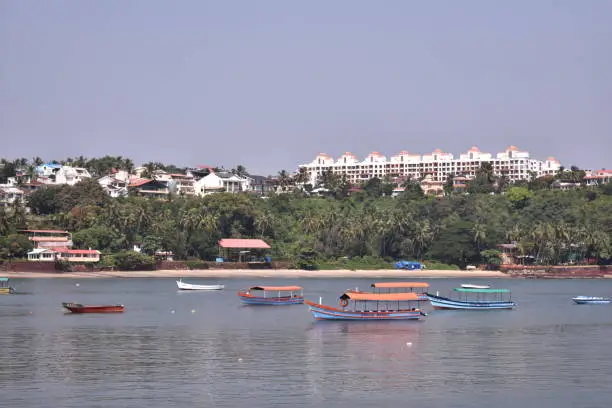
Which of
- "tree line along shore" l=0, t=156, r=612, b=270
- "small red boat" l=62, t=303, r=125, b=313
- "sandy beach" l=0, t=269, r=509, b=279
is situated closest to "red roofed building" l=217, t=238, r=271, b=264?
"tree line along shore" l=0, t=156, r=612, b=270

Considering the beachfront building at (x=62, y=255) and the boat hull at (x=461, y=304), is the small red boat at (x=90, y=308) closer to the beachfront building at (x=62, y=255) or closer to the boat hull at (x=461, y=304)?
the boat hull at (x=461, y=304)

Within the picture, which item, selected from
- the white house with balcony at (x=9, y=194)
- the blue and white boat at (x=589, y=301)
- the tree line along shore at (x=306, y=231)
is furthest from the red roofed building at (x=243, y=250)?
the blue and white boat at (x=589, y=301)

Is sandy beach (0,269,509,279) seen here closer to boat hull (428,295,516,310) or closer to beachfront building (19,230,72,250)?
beachfront building (19,230,72,250)

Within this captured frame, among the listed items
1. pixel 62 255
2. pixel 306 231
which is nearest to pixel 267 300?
pixel 62 255

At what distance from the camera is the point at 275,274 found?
149 m

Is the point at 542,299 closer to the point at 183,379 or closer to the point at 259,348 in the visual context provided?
the point at 259,348

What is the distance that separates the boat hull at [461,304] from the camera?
313ft

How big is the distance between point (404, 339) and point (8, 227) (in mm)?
93044

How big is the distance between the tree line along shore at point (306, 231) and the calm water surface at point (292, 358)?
53858 millimetres

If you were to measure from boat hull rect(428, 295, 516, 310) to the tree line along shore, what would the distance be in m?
60.5

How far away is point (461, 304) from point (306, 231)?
7695cm

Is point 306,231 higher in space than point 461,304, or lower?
higher

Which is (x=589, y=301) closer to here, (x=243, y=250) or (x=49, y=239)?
(x=243, y=250)

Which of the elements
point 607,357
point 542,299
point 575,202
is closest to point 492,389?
point 607,357
